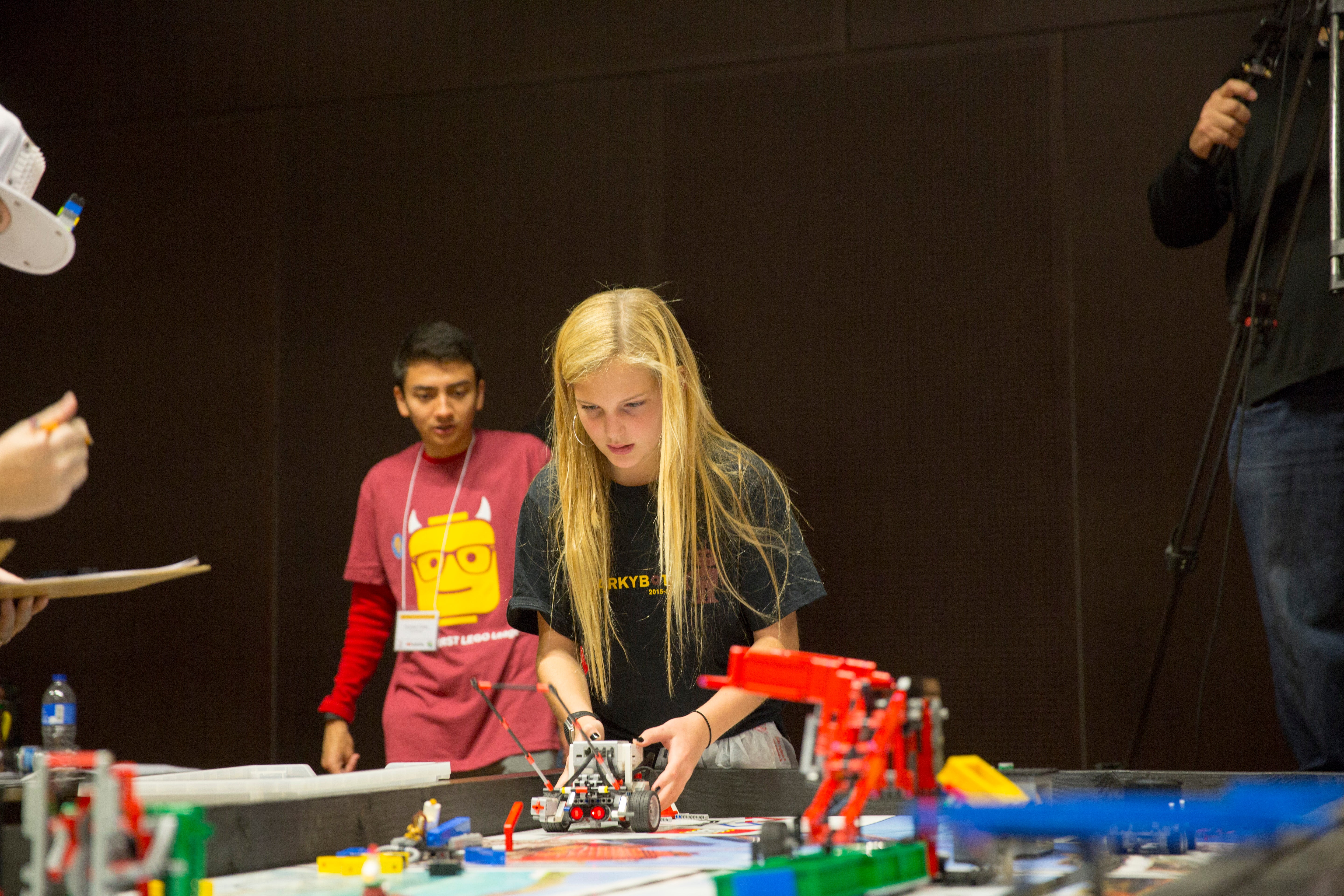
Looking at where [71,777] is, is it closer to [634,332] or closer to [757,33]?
[634,332]

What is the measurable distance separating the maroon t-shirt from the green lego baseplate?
75.9 inches

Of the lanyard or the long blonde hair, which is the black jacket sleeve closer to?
the long blonde hair

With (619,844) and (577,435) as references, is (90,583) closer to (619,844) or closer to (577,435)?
(619,844)

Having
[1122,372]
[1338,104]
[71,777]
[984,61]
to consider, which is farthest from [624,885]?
[984,61]

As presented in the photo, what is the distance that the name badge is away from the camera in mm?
2963

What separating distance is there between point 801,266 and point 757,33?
2.50 feet

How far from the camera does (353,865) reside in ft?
3.95

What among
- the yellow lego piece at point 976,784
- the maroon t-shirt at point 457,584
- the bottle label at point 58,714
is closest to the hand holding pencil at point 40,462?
the yellow lego piece at point 976,784

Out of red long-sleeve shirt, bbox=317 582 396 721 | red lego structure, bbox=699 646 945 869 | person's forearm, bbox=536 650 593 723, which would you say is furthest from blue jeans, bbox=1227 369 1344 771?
red long-sleeve shirt, bbox=317 582 396 721

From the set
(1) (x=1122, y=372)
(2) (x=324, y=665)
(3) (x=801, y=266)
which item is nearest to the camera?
(1) (x=1122, y=372)

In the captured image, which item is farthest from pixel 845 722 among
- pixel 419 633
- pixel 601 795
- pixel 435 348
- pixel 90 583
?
pixel 435 348

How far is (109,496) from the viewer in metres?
4.55

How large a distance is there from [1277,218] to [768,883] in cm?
191

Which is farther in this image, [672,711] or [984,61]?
[984,61]
